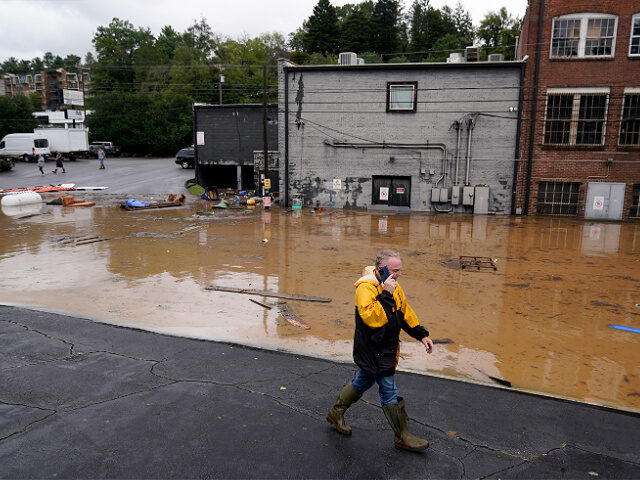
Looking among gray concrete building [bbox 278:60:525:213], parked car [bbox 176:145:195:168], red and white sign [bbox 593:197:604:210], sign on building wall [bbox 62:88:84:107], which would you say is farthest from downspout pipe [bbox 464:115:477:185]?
sign on building wall [bbox 62:88:84:107]

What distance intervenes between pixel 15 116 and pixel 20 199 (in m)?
40.5

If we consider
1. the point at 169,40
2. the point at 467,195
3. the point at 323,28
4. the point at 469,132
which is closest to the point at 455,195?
the point at 467,195

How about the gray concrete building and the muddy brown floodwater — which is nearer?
the muddy brown floodwater

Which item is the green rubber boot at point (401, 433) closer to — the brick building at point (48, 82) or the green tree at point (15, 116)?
the green tree at point (15, 116)

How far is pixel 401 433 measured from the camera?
459 cm

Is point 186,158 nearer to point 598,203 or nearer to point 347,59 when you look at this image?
point 347,59

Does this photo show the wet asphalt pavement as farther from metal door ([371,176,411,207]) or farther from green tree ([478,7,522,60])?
green tree ([478,7,522,60])

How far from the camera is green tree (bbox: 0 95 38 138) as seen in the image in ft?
190

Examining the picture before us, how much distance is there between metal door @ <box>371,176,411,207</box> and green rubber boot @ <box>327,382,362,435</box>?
23.2 m

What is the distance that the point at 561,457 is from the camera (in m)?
4.57

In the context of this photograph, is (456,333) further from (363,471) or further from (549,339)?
(363,471)

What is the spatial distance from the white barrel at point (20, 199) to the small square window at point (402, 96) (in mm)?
20578

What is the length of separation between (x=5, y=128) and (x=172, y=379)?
6492 centimetres

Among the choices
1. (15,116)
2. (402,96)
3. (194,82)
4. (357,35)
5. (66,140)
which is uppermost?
(357,35)
